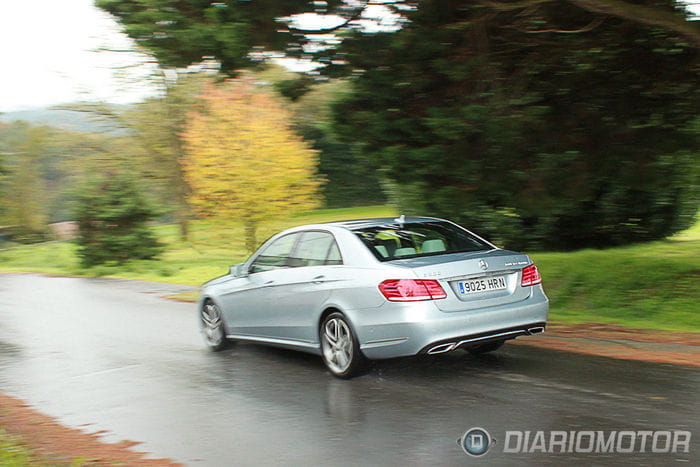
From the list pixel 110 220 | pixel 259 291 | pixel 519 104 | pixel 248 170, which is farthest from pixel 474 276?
pixel 110 220

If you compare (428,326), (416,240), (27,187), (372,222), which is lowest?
(27,187)

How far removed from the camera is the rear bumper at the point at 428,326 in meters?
7.25

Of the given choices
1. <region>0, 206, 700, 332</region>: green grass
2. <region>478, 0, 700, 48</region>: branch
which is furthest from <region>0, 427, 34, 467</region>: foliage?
<region>0, 206, 700, 332</region>: green grass

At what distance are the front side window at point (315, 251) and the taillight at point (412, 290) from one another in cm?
92

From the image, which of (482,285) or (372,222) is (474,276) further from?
(372,222)

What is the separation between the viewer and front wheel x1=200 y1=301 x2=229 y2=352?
1031 centimetres

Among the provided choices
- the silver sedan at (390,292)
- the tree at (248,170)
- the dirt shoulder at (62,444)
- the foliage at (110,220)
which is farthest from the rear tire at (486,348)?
the foliage at (110,220)

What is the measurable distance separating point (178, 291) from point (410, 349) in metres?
13.0

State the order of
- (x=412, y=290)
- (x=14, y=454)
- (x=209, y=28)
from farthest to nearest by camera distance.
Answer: (x=209, y=28) < (x=412, y=290) < (x=14, y=454)

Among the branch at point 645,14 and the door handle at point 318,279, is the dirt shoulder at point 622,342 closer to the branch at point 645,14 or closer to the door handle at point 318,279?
the door handle at point 318,279

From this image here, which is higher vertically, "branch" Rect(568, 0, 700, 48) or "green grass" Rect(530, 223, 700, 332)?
"branch" Rect(568, 0, 700, 48)

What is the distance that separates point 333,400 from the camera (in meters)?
7.14

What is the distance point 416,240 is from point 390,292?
39.4 inches

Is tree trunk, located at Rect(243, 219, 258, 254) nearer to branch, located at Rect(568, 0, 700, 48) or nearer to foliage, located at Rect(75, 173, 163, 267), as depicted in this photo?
foliage, located at Rect(75, 173, 163, 267)
